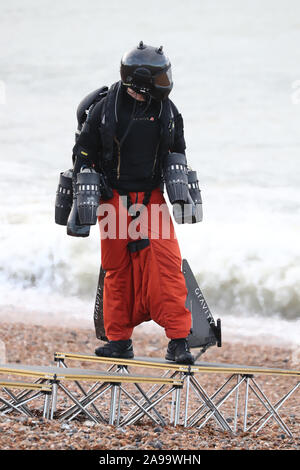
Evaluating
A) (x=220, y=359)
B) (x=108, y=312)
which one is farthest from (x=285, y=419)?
(x=220, y=359)

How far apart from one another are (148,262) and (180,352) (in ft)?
2.85

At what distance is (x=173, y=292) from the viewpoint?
7.05 m

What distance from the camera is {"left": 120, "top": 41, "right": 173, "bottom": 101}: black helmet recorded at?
673cm

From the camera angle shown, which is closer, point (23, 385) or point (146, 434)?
point (23, 385)

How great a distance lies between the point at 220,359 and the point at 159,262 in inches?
327

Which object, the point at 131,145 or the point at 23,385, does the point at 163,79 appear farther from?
the point at 23,385

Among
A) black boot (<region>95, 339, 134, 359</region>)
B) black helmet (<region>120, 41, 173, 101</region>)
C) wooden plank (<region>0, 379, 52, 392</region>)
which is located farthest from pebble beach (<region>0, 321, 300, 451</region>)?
black helmet (<region>120, 41, 173, 101</region>)

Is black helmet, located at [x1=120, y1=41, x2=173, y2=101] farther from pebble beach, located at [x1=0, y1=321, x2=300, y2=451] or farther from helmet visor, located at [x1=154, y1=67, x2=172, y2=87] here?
pebble beach, located at [x1=0, y1=321, x2=300, y2=451]

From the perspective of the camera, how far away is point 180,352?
720 cm

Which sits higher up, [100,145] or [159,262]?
[100,145]

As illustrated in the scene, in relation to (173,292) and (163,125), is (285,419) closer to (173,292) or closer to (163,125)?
(173,292)

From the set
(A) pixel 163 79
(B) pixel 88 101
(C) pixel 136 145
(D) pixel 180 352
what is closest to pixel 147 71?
(A) pixel 163 79

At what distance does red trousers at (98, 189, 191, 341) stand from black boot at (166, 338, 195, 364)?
81mm

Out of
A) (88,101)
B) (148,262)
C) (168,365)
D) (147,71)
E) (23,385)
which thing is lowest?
(23,385)
